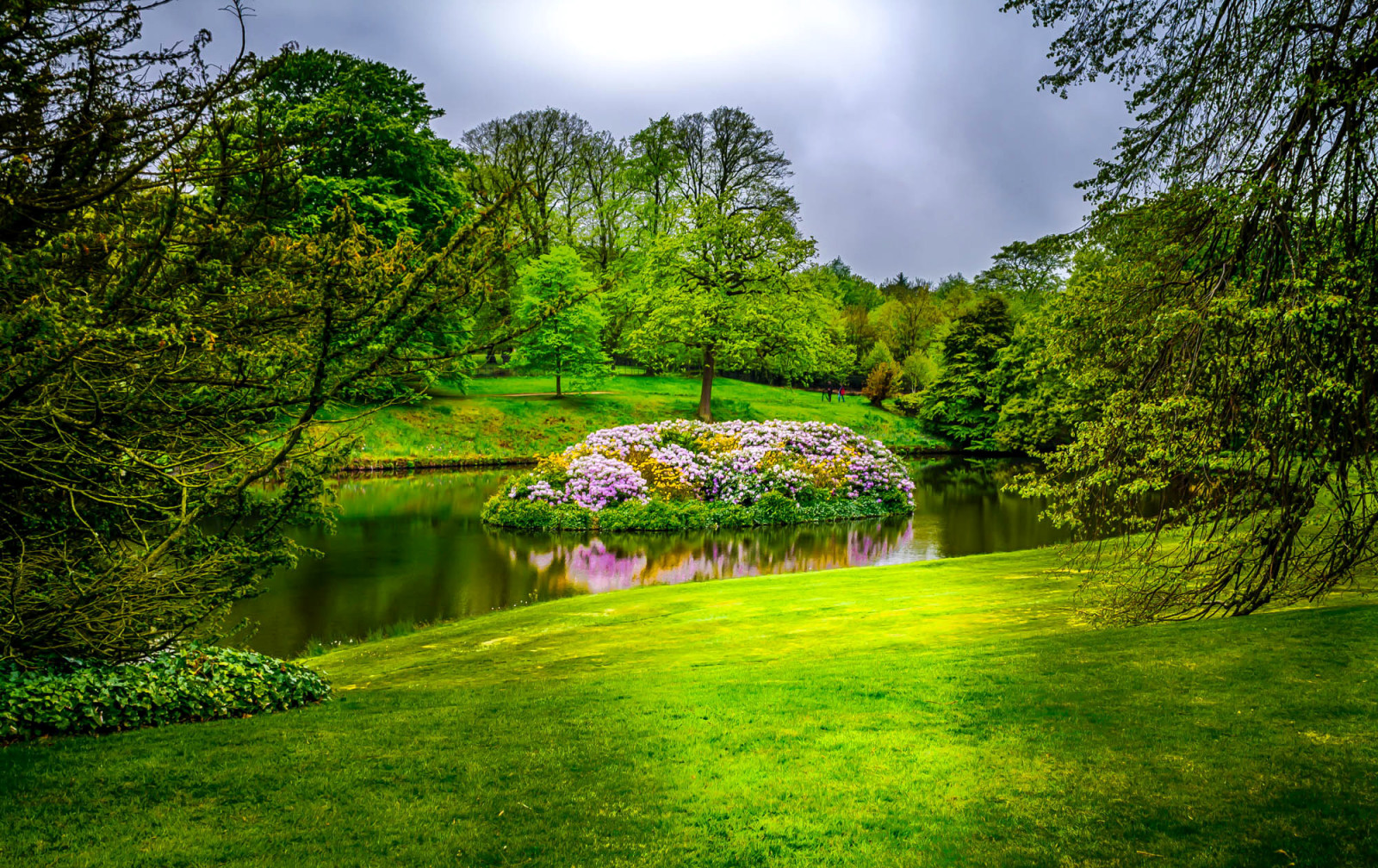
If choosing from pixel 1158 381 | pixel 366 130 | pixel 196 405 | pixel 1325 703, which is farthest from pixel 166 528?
pixel 1325 703

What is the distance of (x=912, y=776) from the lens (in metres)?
5.39

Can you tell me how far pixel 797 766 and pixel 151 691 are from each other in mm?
A: 5821

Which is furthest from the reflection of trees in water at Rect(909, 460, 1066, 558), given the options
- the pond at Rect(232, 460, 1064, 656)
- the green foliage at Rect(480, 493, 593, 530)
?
the green foliage at Rect(480, 493, 593, 530)

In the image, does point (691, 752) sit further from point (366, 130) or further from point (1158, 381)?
point (366, 130)

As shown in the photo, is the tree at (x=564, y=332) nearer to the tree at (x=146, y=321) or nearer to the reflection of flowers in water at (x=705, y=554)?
the reflection of flowers in water at (x=705, y=554)

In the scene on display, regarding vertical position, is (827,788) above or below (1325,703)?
below

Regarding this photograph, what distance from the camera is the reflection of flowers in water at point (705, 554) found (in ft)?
55.4

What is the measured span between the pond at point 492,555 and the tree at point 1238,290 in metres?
10.6

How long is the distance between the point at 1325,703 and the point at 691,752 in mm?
4950

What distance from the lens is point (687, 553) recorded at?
63.3 ft

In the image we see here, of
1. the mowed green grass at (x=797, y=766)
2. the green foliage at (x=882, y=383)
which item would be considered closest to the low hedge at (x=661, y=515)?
the mowed green grass at (x=797, y=766)

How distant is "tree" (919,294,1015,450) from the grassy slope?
2.39m

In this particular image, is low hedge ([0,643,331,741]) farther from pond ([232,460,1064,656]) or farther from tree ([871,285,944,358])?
tree ([871,285,944,358])

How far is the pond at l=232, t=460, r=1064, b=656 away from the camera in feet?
44.3
